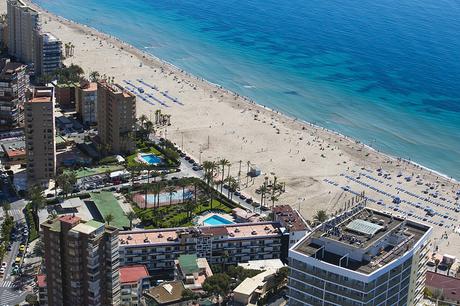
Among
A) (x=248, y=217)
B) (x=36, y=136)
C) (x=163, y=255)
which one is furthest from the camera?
(x=36, y=136)

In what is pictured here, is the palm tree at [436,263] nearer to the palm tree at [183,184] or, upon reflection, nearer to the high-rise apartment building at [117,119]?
the palm tree at [183,184]

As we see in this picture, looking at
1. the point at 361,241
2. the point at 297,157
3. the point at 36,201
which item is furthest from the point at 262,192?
the point at 361,241

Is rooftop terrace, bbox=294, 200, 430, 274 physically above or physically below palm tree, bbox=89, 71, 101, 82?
above

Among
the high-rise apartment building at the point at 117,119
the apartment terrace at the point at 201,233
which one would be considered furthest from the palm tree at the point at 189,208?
the high-rise apartment building at the point at 117,119

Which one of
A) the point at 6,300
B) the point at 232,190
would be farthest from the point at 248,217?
the point at 6,300

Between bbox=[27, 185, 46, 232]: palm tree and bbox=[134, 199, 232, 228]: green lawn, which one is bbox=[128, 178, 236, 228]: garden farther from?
bbox=[27, 185, 46, 232]: palm tree

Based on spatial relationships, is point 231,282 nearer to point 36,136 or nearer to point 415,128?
point 36,136

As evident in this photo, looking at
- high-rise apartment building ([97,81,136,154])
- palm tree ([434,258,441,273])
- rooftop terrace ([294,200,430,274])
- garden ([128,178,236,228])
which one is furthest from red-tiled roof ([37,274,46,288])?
palm tree ([434,258,441,273])
